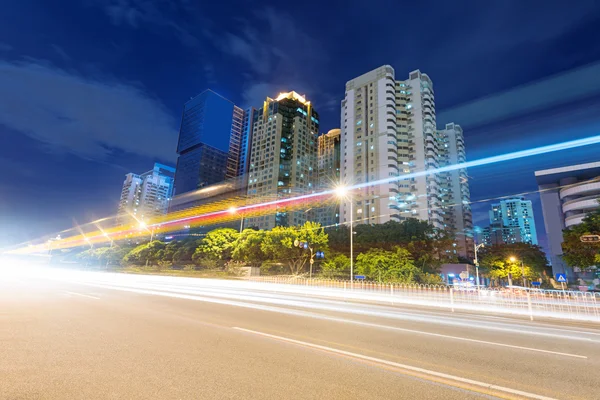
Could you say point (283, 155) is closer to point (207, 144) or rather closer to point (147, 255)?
point (207, 144)

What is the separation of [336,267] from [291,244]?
6.70 m

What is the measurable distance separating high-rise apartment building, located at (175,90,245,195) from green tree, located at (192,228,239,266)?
10878 cm

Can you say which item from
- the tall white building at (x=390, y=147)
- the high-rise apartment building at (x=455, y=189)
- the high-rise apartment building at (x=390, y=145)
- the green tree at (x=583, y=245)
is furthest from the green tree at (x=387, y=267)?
the high-rise apartment building at (x=455, y=189)

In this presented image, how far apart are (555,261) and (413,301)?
57.3m

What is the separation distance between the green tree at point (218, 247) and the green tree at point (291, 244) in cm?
1138

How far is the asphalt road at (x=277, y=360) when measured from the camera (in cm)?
409

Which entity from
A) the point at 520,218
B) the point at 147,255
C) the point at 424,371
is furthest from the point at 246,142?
the point at 424,371

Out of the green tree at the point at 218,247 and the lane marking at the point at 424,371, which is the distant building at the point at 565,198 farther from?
the lane marking at the point at 424,371

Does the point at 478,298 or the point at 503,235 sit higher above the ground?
the point at 503,235

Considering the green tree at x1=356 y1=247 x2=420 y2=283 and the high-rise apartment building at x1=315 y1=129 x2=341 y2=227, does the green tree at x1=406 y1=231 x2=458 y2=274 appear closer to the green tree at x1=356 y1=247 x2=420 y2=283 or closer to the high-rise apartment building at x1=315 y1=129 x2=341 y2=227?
the green tree at x1=356 y1=247 x2=420 y2=283

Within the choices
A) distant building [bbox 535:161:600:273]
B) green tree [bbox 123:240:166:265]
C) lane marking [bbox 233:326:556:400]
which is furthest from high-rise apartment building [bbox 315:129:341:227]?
lane marking [bbox 233:326:556:400]

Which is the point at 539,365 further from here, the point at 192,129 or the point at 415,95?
the point at 192,129

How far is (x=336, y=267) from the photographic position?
38.1 metres

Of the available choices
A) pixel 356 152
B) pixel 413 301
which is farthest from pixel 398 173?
pixel 413 301
